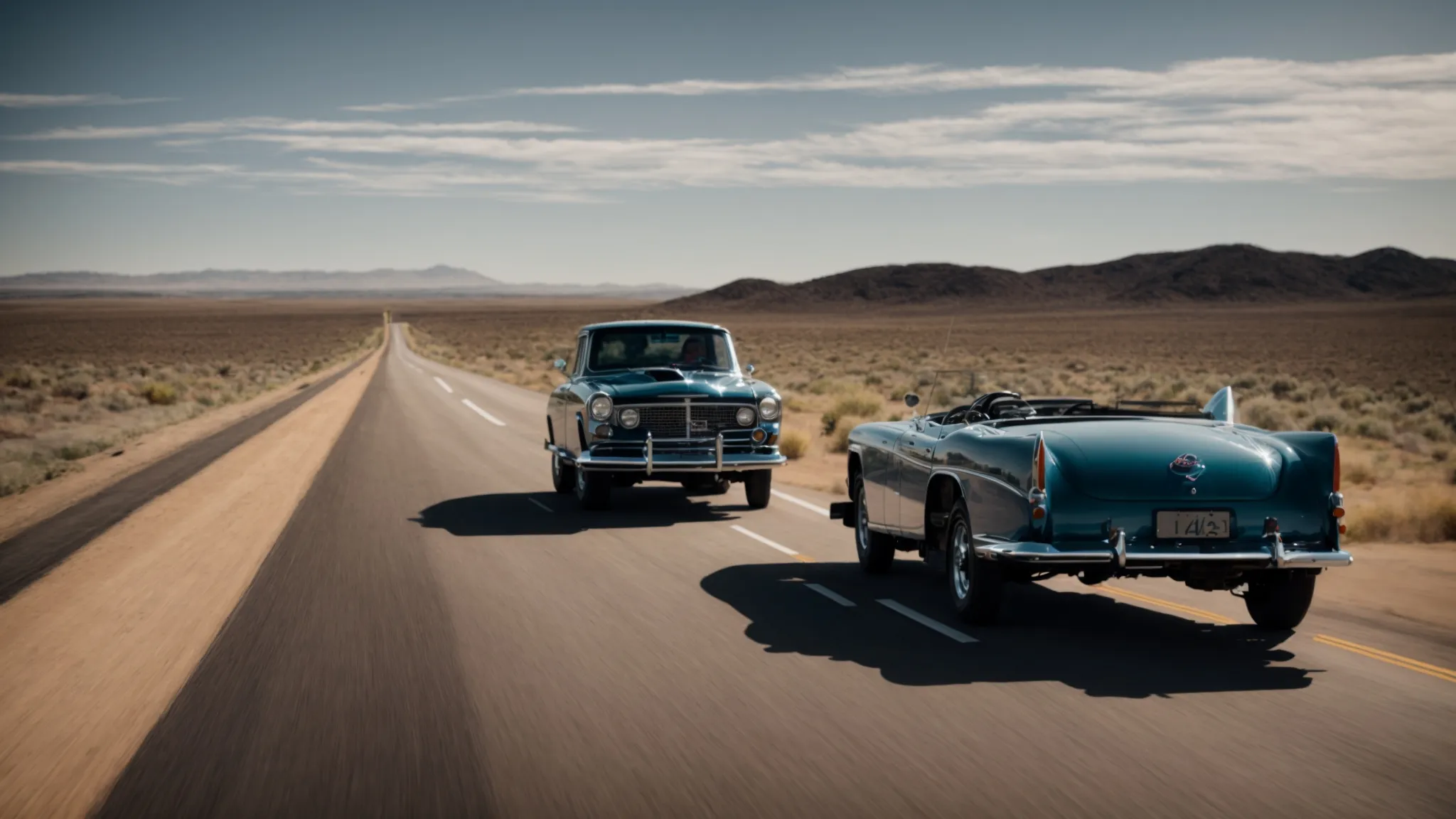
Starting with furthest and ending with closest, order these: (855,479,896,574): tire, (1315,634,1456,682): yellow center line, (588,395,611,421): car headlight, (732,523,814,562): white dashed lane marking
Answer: (588,395,611,421): car headlight
(732,523,814,562): white dashed lane marking
(855,479,896,574): tire
(1315,634,1456,682): yellow center line

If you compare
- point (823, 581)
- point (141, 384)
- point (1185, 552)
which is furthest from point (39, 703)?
point (141, 384)

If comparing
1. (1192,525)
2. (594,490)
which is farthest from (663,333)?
(1192,525)

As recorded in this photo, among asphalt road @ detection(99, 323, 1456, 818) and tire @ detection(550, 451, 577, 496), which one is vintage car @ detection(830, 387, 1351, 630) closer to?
asphalt road @ detection(99, 323, 1456, 818)

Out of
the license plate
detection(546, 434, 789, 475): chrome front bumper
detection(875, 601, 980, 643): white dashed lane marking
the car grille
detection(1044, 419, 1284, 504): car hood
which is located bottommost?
detection(875, 601, 980, 643): white dashed lane marking

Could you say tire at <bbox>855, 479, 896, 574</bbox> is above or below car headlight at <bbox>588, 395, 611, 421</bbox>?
below

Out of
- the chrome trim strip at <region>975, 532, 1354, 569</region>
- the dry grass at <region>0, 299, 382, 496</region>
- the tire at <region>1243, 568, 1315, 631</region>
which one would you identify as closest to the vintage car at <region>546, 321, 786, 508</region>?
the tire at <region>1243, 568, 1315, 631</region>

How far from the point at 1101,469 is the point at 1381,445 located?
20.0 m

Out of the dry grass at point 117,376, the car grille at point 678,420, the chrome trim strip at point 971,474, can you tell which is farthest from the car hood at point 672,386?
the dry grass at point 117,376

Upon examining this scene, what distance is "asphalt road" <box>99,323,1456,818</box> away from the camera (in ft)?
17.2

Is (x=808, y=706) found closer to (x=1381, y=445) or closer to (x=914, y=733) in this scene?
(x=914, y=733)

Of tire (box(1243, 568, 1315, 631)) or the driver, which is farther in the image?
the driver

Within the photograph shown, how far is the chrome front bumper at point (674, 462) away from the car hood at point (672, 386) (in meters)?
0.51

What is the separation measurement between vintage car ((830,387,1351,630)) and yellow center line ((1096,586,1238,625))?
1.46ft

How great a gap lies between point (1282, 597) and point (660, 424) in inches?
295
